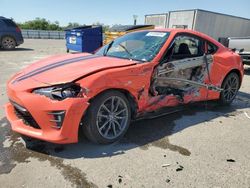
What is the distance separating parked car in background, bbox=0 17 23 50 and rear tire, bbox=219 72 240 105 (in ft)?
41.2

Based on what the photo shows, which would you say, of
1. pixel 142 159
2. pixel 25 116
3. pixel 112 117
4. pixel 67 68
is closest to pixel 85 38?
pixel 67 68

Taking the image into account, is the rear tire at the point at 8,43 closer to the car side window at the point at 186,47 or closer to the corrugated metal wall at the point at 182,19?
the corrugated metal wall at the point at 182,19

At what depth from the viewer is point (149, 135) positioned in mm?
3600

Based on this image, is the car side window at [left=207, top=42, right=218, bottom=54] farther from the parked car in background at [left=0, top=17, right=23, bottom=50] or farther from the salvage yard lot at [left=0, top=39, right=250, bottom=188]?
the parked car in background at [left=0, top=17, right=23, bottom=50]

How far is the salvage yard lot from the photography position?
2564mm

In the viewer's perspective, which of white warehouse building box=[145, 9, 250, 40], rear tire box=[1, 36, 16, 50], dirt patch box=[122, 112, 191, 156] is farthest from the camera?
white warehouse building box=[145, 9, 250, 40]

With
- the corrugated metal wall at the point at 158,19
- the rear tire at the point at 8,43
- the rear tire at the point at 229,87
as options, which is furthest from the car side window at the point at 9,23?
the rear tire at the point at 229,87

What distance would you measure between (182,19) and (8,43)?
Answer: 13047mm

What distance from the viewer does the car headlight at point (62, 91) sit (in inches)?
111

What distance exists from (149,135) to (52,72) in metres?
1.59

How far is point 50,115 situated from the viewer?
2.78m

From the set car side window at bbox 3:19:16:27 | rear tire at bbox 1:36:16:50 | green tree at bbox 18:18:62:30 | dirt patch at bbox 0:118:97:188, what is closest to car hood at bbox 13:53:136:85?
dirt patch at bbox 0:118:97:188

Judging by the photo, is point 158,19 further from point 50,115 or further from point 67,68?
point 50,115

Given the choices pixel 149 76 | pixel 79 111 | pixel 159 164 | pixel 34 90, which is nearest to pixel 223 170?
pixel 159 164
